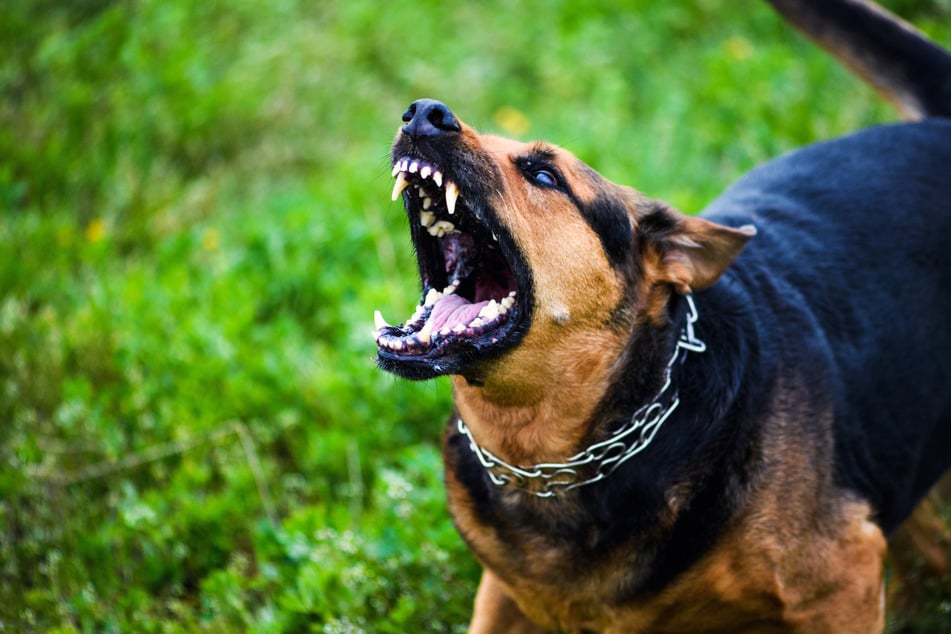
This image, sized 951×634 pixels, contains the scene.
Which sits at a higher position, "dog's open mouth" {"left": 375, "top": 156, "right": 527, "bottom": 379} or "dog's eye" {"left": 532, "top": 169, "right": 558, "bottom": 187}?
"dog's eye" {"left": 532, "top": 169, "right": 558, "bottom": 187}

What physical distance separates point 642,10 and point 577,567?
5869 millimetres

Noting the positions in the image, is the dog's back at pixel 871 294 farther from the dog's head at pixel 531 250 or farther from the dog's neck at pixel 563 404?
the dog's neck at pixel 563 404

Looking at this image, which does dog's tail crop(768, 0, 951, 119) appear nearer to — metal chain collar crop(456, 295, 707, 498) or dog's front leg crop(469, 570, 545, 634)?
metal chain collar crop(456, 295, 707, 498)

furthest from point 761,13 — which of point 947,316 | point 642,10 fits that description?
point 947,316

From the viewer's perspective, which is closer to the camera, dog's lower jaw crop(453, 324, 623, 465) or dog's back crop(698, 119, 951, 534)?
dog's lower jaw crop(453, 324, 623, 465)

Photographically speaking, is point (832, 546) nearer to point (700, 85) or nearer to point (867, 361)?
point (867, 361)

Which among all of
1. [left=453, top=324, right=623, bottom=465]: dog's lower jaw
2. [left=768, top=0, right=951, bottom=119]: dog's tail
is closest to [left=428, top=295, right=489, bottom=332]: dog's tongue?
[left=453, top=324, right=623, bottom=465]: dog's lower jaw

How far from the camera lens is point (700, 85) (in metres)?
7.09

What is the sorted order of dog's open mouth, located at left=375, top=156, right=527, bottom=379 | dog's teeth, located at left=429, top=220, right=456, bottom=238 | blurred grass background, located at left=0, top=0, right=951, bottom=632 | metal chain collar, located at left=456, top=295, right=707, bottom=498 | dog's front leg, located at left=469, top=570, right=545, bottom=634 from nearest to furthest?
dog's open mouth, located at left=375, top=156, right=527, bottom=379 < metal chain collar, located at left=456, top=295, right=707, bottom=498 < dog's teeth, located at left=429, top=220, right=456, bottom=238 < dog's front leg, located at left=469, top=570, right=545, bottom=634 < blurred grass background, located at left=0, top=0, right=951, bottom=632

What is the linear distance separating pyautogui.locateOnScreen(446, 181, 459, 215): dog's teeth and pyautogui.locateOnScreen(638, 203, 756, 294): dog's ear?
2.27 feet

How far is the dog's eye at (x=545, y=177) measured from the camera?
3.27 meters

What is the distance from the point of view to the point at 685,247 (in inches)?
131

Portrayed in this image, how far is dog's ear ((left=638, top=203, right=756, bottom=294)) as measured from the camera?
3.27 metres

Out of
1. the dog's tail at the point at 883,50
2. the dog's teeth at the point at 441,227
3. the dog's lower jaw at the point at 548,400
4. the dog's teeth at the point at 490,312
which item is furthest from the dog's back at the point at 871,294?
the dog's teeth at the point at 441,227
